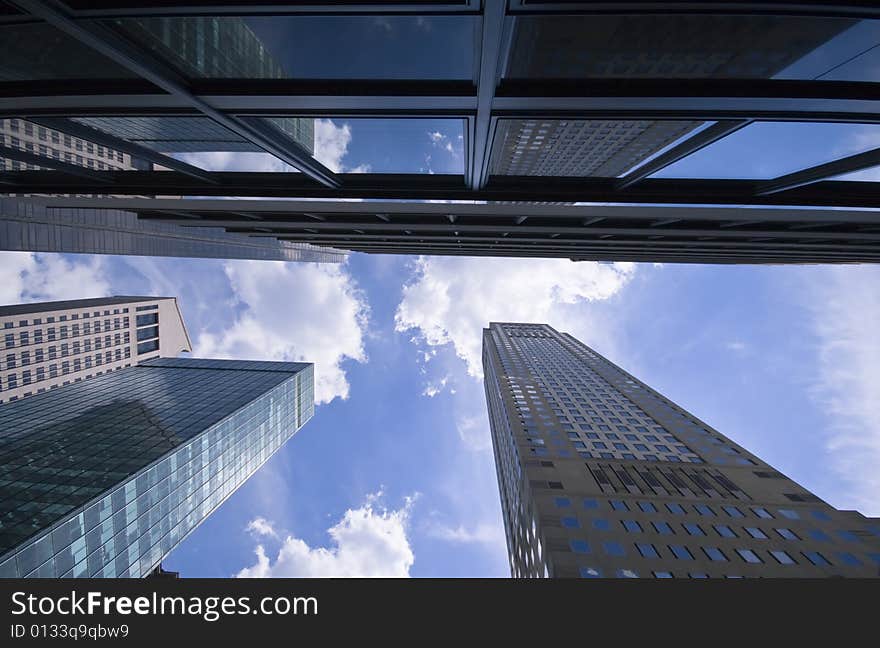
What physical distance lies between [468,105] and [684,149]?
5.52 metres

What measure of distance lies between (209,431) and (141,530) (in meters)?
12.0

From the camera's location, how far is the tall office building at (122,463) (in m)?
26.6

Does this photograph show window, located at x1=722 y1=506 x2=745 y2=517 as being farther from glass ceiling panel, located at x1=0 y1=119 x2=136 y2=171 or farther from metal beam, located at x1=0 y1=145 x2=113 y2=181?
metal beam, located at x1=0 y1=145 x2=113 y2=181

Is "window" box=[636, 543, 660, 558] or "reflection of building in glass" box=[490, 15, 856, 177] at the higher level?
"reflection of building in glass" box=[490, 15, 856, 177]

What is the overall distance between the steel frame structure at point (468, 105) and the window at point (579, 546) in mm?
25492

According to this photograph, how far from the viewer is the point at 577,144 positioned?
923 cm

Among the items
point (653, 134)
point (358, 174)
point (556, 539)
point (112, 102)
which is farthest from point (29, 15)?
point (556, 539)

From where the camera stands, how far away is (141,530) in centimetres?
3391

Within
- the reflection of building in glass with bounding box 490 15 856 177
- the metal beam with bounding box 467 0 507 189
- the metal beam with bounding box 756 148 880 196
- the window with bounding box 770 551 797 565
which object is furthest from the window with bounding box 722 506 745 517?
the metal beam with bounding box 467 0 507 189

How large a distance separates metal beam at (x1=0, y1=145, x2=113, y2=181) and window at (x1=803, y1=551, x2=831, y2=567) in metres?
47.8

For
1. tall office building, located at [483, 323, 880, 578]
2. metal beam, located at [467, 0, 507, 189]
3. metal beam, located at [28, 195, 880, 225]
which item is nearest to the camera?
metal beam, located at [467, 0, 507, 189]

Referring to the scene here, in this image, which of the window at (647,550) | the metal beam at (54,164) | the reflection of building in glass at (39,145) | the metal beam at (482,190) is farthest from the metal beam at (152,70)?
the window at (647,550)

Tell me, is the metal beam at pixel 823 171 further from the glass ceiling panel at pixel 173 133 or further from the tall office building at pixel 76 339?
the tall office building at pixel 76 339

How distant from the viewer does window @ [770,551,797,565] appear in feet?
84.8
